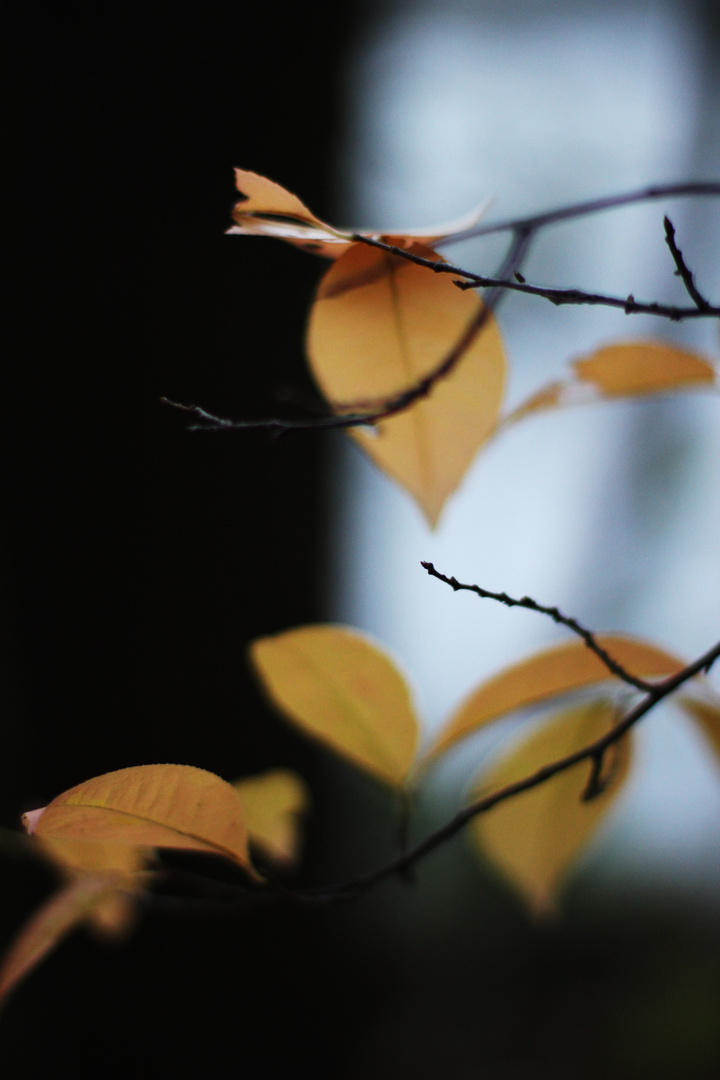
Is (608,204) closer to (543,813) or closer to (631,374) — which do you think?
(631,374)

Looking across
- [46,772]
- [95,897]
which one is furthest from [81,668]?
[95,897]

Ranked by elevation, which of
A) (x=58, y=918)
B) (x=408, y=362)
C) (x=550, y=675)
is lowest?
(x=58, y=918)

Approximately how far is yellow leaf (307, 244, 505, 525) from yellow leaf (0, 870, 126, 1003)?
0.64 feet

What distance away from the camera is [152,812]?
0.19 metres

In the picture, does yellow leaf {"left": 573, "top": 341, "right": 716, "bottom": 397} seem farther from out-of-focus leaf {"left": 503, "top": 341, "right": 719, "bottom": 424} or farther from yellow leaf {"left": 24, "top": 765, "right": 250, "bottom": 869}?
yellow leaf {"left": 24, "top": 765, "right": 250, "bottom": 869}

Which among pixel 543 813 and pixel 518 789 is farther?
pixel 543 813


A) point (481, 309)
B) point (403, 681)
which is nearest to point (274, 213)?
point (481, 309)

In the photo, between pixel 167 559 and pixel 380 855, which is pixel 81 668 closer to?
pixel 167 559

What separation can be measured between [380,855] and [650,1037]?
499mm

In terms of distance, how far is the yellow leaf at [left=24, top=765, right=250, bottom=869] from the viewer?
0.59 feet

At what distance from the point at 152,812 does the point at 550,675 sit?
15 cm

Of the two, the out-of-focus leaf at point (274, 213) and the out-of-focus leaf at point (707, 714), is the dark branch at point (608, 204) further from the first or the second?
the out-of-focus leaf at point (707, 714)

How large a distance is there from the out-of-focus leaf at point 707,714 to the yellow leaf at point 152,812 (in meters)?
0.18

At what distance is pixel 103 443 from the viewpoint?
0.47 m
